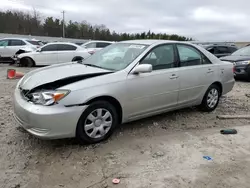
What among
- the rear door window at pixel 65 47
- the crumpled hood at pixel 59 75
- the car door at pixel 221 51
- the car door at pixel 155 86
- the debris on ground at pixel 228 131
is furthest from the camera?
the car door at pixel 221 51

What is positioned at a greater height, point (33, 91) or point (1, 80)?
point (33, 91)

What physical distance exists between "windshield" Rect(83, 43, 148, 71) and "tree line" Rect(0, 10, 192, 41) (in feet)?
112

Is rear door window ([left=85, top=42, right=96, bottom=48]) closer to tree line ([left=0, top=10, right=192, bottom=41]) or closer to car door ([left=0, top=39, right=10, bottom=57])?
car door ([left=0, top=39, right=10, bottom=57])

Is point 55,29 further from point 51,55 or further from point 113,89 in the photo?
point 113,89

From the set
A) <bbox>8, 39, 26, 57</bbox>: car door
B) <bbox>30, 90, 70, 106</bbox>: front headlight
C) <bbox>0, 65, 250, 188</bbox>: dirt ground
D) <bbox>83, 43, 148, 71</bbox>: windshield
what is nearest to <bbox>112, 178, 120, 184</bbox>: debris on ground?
<bbox>0, 65, 250, 188</bbox>: dirt ground

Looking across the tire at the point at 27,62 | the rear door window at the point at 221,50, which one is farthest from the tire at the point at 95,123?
the rear door window at the point at 221,50

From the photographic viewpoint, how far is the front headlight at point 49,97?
3.23 m

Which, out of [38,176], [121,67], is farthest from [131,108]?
[38,176]

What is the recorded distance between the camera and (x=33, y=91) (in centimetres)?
343

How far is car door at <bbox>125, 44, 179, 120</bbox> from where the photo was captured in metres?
3.92

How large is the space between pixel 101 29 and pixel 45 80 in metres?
51.7

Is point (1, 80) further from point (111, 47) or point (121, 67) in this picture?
point (121, 67)

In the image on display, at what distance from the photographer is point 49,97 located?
3.24m

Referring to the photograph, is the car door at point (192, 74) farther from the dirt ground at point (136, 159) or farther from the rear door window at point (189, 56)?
the dirt ground at point (136, 159)
